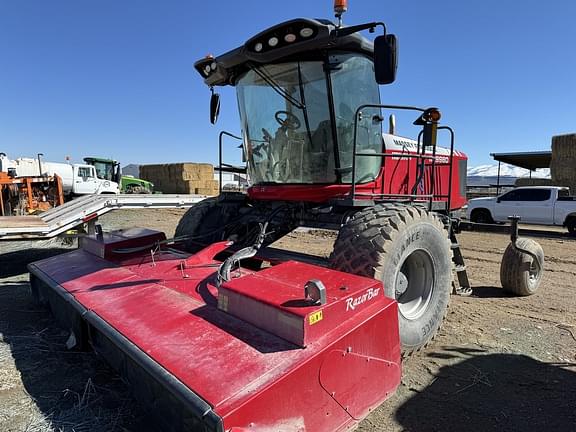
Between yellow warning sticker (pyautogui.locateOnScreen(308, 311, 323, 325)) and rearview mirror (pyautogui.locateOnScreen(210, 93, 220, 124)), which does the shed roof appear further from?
yellow warning sticker (pyautogui.locateOnScreen(308, 311, 323, 325))

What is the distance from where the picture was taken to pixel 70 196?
18.4 m

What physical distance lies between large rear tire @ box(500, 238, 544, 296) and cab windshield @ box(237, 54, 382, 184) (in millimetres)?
2277

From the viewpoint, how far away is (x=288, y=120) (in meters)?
3.86

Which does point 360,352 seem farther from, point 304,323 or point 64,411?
point 64,411

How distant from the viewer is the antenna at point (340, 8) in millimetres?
3264

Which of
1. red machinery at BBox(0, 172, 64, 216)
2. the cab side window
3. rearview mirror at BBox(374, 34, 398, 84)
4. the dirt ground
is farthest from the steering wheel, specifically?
the cab side window

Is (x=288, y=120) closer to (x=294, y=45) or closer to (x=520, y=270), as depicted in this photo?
(x=294, y=45)

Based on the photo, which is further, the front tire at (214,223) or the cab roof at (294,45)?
the front tire at (214,223)

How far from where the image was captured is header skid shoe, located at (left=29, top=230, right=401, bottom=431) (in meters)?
1.68

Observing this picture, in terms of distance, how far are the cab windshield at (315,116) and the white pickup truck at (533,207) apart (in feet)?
35.6

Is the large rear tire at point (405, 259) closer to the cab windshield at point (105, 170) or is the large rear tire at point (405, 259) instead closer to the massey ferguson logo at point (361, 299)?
the massey ferguson logo at point (361, 299)

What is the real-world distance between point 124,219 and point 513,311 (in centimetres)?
1366

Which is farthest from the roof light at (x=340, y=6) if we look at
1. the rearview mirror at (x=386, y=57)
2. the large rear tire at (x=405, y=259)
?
the large rear tire at (x=405, y=259)

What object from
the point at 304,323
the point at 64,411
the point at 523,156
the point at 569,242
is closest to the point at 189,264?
the point at 64,411
